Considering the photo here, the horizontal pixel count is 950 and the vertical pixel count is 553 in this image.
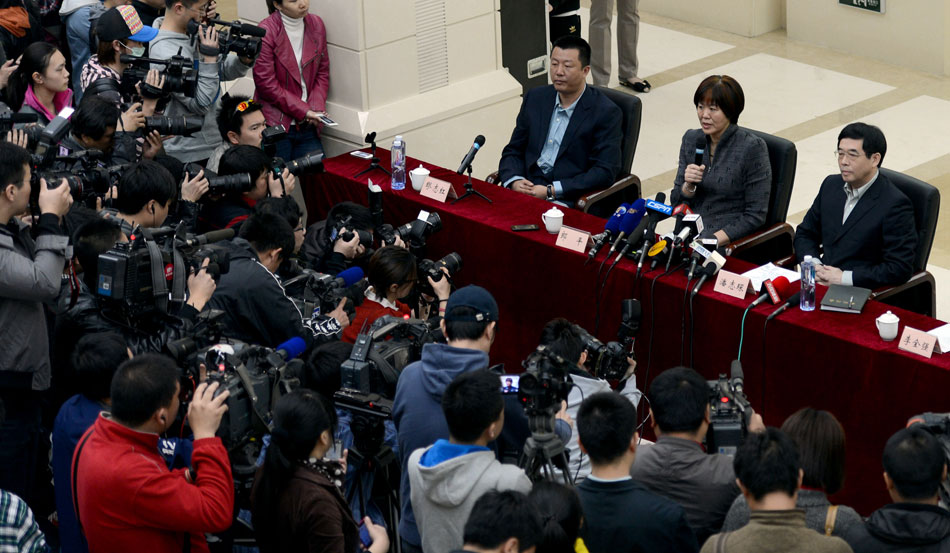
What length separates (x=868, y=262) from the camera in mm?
4785

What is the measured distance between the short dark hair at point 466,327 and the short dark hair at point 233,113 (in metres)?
2.42

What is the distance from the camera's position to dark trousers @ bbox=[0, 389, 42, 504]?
384cm

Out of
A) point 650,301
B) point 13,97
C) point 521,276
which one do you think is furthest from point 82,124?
point 650,301

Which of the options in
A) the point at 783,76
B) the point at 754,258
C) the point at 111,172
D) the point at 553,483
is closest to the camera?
the point at 553,483

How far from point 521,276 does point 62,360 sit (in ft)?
6.60

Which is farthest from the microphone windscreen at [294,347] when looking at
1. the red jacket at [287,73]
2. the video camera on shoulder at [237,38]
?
the red jacket at [287,73]

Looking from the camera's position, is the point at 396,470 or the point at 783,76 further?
the point at 783,76

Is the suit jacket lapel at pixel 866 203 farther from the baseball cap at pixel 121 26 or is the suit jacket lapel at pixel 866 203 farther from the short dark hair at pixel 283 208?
the baseball cap at pixel 121 26

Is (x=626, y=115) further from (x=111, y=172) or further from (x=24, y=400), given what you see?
(x=24, y=400)

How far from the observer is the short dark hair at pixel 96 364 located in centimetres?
336

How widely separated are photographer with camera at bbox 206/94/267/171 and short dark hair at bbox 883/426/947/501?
11.3 ft

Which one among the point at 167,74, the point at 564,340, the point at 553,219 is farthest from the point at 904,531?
→ the point at 167,74

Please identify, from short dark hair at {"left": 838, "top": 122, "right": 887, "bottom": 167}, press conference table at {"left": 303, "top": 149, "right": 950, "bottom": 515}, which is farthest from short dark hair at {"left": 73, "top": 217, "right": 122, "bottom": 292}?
short dark hair at {"left": 838, "top": 122, "right": 887, "bottom": 167}

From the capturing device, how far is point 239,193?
5066 millimetres
